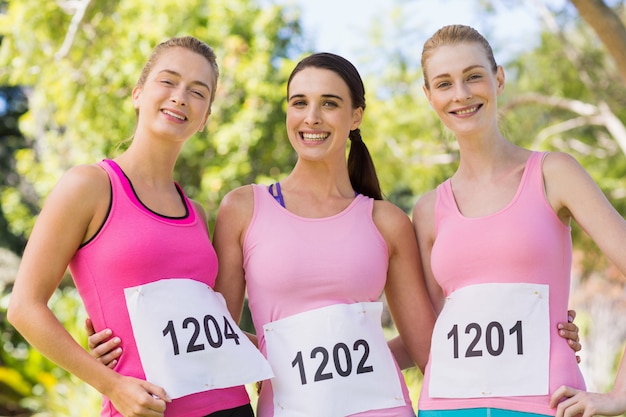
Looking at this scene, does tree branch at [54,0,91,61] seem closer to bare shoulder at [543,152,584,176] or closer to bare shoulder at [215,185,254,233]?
bare shoulder at [215,185,254,233]

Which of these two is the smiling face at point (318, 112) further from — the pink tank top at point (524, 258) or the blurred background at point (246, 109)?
the blurred background at point (246, 109)

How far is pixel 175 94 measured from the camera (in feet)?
9.04

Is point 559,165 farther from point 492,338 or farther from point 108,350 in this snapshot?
point 108,350

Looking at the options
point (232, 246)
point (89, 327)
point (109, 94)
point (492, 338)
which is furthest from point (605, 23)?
point (109, 94)

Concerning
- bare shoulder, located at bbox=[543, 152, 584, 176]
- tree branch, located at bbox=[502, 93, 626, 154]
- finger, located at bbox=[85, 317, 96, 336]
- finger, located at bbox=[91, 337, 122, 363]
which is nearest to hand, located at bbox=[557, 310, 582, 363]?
bare shoulder, located at bbox=[543, 152, 584, 176]

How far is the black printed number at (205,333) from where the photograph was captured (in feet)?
7.95

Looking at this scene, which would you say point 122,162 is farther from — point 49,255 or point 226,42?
point 226,42

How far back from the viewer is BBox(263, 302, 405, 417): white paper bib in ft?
8.57

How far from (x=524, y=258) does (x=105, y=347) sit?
4.58 ft

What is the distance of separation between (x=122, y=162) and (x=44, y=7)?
4.68 meters

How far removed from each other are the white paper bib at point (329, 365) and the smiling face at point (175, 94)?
809 millimetres

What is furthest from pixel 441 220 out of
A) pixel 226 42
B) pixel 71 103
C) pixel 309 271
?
pixel 226 42

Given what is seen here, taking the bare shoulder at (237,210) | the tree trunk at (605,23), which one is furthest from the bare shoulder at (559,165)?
the tree trunk at (605,23)

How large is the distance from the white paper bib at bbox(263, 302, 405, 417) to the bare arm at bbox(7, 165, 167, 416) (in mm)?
504
